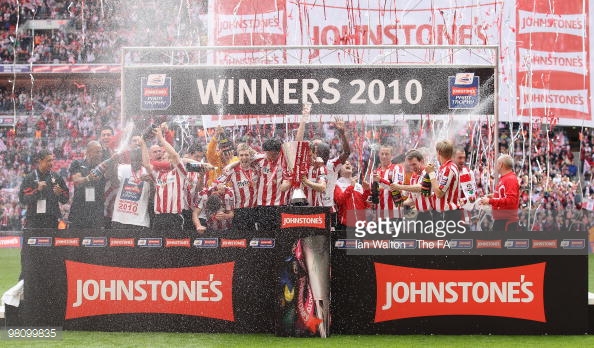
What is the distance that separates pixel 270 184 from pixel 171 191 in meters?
0.97

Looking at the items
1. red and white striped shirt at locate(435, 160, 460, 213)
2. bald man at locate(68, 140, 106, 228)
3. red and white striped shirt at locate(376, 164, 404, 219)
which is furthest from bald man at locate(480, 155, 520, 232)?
bald man at locate(68, 140, 106, 228)

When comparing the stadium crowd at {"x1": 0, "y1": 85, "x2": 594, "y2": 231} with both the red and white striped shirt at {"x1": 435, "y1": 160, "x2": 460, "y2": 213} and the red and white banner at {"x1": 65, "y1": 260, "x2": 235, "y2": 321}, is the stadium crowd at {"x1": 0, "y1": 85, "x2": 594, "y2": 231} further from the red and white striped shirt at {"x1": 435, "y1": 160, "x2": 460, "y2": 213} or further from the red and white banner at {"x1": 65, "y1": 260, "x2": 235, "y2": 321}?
the red and white banner at {"x1": 65, "y1": 260, "x2": 235, "y2": 321}

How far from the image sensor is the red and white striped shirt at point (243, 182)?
28.8ft

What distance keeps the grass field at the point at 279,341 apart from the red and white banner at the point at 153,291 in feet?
0.67

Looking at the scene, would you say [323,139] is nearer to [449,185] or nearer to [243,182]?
[243,182]

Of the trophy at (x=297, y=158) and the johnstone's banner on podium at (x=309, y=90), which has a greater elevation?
the johnstone's banner on podium at (x=309, y=90)

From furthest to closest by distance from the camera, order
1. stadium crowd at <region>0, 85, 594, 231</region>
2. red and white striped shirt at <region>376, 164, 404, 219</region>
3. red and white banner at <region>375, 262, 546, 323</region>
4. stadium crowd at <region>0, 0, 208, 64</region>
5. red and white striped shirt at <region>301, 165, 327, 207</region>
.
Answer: stadium crowd at <region>0, 0, 208, 64</region> → stadium crowd at <region>0, 85, 594, 231</region> → red and white striped shirt at <region>301, 165, 327, 207</region> → red and white striped shirt at <region>376, 164, 404, 219</region> → red and white banner at <region>375, 262, 546, 323</region>

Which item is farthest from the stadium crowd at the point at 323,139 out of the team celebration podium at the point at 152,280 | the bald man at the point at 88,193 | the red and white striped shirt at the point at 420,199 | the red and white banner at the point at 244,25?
the team celebration podium at the point at 152,280

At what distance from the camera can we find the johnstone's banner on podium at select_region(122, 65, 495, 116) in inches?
372

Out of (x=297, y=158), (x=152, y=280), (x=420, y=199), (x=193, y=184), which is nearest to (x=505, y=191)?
(x=420, y=199)

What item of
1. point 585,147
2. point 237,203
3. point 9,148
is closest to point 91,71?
point 9,148

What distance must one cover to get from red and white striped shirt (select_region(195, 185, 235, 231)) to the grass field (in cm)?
131

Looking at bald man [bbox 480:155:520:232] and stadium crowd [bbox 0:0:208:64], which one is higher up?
stadium crowd [bbox 0:0:208:64]

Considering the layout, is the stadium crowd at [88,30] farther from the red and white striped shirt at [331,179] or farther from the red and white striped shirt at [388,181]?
the red and white striped shirt at [388,181]
